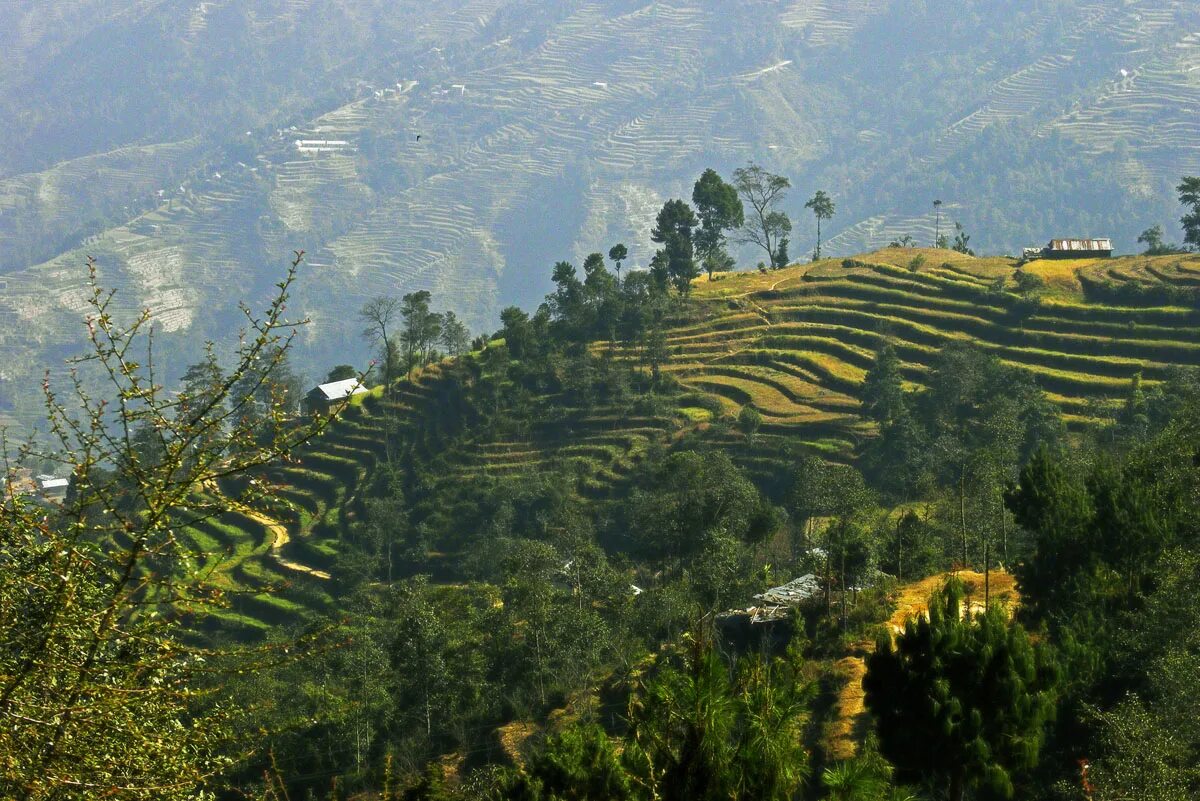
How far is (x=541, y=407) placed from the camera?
213 ft

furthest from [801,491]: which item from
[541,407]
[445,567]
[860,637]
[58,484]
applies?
→ [58,484]

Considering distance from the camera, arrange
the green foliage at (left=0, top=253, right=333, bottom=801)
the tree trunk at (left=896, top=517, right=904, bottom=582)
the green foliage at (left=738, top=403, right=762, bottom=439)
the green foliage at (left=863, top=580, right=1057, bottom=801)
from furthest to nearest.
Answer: the green foliage at (left=738, top=403, right=762, bottom=439), the tree trunk at (left=896, top=517, right=904, bottom=582), the green foliage at (left=863, top=580, right=1057, bottom=801), the green foliage at (left=0, top=253, right=333, bottom=801)

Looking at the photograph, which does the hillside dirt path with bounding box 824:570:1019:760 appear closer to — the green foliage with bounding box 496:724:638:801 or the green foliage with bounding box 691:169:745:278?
the green foliage with bounding box 496:724:638:801

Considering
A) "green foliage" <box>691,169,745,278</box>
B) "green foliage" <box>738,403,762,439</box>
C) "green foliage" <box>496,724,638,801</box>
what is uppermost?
"green foliage" <box>691,169,745,278</box>

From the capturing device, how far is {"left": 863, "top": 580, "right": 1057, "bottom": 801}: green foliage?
16.5 meters

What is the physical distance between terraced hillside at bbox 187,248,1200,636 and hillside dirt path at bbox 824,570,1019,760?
20.3m

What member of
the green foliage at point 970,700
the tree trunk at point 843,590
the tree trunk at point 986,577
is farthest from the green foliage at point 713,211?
the green foliage at point 970,700

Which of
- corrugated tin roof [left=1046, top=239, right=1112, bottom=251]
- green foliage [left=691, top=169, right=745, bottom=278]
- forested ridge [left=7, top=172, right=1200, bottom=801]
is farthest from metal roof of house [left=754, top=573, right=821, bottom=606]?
corrugated tin roof [left=1046, top=239, right=1112, bottom=251]

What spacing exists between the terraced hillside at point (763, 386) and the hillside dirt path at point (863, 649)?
20288 millimetres

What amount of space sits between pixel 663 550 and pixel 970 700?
25184 mm

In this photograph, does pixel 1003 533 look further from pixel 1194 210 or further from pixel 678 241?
pixel 1194 210

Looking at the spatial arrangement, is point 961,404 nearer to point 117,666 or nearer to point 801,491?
point 801,491

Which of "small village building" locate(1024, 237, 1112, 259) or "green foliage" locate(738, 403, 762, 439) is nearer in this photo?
"green foliage" locate(738, 403, 762, 439)

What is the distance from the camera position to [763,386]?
6297cm
